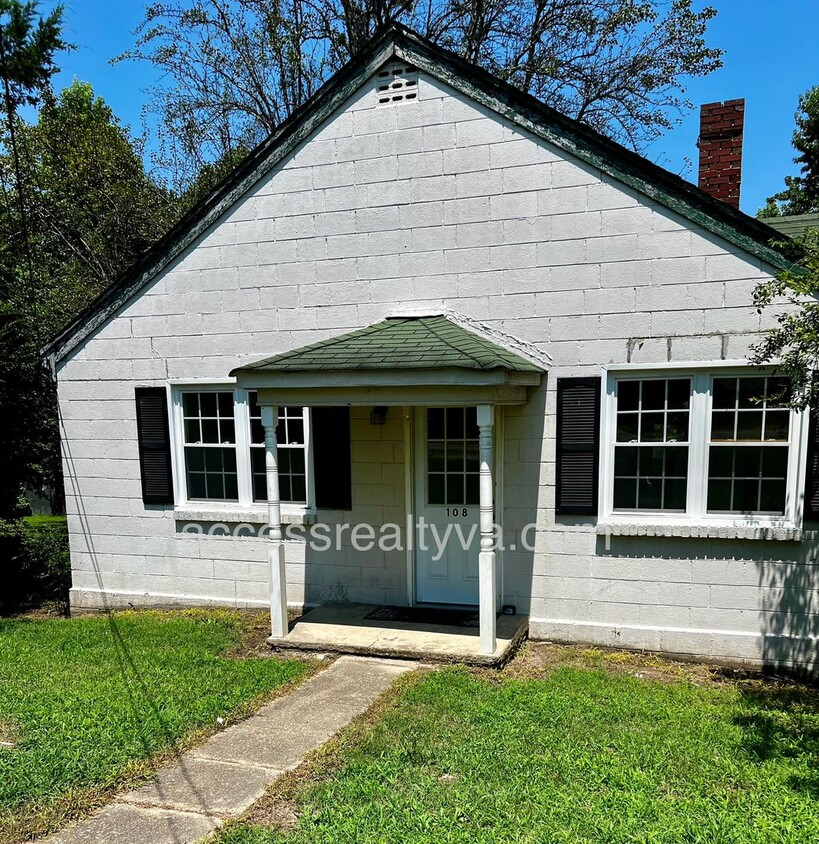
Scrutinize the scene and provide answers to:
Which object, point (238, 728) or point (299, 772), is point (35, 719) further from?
point (299, 772)

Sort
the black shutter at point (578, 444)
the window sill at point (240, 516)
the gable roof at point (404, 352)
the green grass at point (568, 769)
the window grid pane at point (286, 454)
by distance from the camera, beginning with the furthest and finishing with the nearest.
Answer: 1. the window grid pane at point (286, 454)
2. the window sill at point (240, 516)
3. the black shutter at point (578, 444)
4. the gable roof at point (404, 352)
5. the green grass at point (568, 769)

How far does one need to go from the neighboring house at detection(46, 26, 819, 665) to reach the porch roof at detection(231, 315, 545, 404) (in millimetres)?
33

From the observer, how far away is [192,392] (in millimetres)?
7941

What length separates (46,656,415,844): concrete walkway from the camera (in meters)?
3.63

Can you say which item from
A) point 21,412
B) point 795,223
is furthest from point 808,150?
point 21,412

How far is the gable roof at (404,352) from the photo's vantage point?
5.66 meters

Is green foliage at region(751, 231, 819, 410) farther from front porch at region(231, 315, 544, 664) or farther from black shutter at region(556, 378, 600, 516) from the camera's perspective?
front porch at region(231, 315, 544, 664)

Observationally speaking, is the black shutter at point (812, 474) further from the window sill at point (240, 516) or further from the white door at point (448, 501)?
the window sill at point (240, 516)

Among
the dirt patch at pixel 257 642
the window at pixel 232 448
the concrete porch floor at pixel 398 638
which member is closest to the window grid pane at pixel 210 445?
the window at pixel 232 448

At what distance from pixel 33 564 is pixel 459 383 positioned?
8096 millimetres

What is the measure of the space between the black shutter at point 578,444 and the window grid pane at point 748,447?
111 cm

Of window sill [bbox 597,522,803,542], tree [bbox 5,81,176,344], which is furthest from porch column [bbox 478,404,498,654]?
tree [bbox 5,81,176,344]

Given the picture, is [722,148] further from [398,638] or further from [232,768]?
[232,768]

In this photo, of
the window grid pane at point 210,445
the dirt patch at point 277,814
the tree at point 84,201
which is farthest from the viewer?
the tree at point 84,201
